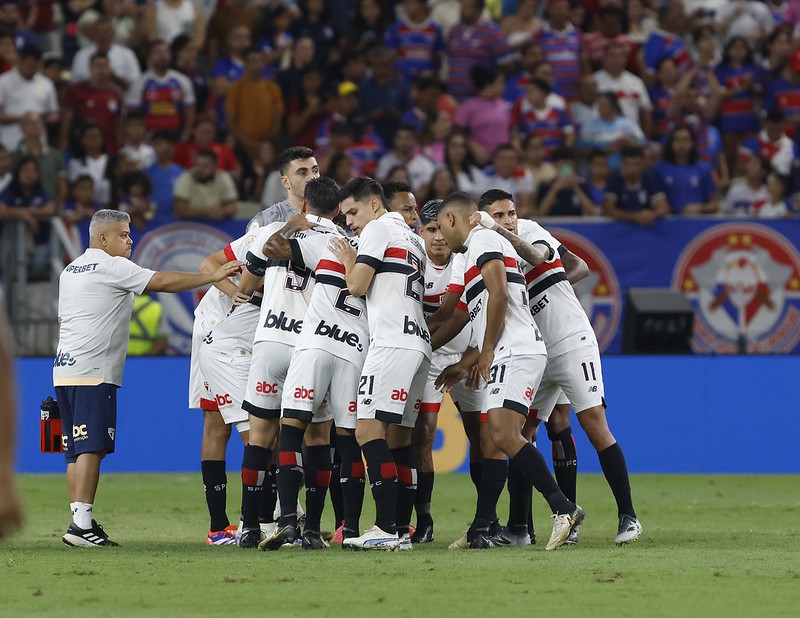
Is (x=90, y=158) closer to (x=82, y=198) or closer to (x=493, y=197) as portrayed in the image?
(x=82, y=198)

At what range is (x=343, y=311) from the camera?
960cm

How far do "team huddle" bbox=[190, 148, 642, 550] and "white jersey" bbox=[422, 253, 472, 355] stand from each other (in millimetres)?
24

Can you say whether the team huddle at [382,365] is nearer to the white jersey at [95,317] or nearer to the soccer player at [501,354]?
the soccer player at [501,354]

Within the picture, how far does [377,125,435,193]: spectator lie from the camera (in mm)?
18391

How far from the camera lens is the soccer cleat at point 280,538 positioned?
9.38 metres

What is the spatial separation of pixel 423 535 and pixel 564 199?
809cm

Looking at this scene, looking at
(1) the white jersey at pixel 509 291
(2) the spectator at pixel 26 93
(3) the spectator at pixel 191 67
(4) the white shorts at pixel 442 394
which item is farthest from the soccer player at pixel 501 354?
(3) the spectator at pixel 191 67

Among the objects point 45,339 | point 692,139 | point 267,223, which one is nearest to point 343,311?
point 267,223

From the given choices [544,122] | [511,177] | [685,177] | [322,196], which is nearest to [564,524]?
[322,196]

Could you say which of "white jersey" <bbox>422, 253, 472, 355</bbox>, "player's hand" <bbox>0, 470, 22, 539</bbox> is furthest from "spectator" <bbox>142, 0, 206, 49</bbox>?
"player's hand" <bbox>0, 470, 22, 539</bbox>

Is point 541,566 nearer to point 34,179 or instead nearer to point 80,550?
point 80,550

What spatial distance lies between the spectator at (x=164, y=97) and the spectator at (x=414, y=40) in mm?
3393

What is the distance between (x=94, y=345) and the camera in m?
9.96

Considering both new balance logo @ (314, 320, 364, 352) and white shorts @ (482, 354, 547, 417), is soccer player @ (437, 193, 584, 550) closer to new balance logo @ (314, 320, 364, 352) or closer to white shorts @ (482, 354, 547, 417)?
white shorts @ (482, 354, 547, 417)
